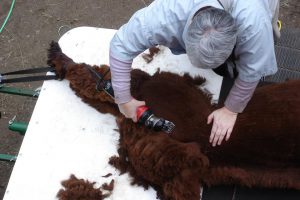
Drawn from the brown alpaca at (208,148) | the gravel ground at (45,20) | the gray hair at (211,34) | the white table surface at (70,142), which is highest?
the gray hair at (211,34)

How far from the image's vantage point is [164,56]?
1.34m

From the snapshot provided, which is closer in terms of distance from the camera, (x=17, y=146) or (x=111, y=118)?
(x=111, y=118)

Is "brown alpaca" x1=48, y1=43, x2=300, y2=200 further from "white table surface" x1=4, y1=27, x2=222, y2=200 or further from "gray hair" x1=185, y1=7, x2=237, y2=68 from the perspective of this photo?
"gray hair" x1=185, y1=7, x2=237, y2=68

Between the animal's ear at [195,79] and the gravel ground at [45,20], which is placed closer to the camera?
the animal's ear at [195,79]

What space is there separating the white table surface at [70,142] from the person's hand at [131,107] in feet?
0.33

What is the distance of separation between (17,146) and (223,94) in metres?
1.03

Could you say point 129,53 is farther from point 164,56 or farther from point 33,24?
point 33,24

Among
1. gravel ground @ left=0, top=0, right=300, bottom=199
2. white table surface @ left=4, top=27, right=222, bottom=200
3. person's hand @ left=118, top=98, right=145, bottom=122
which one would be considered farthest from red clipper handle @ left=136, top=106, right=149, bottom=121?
gravel ground @ left=0, top=0, right=300, bottom=199

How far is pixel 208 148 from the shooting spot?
3.46 feet

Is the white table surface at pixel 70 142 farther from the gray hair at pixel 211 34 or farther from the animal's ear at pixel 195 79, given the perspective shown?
the gray hair at pixel 211 34

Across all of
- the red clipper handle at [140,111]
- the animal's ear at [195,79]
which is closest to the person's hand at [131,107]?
the red clipper handle at [140,111]

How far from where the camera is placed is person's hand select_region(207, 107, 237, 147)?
1043 mm

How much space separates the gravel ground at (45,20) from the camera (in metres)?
2.09

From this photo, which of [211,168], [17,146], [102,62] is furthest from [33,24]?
[211,168]
